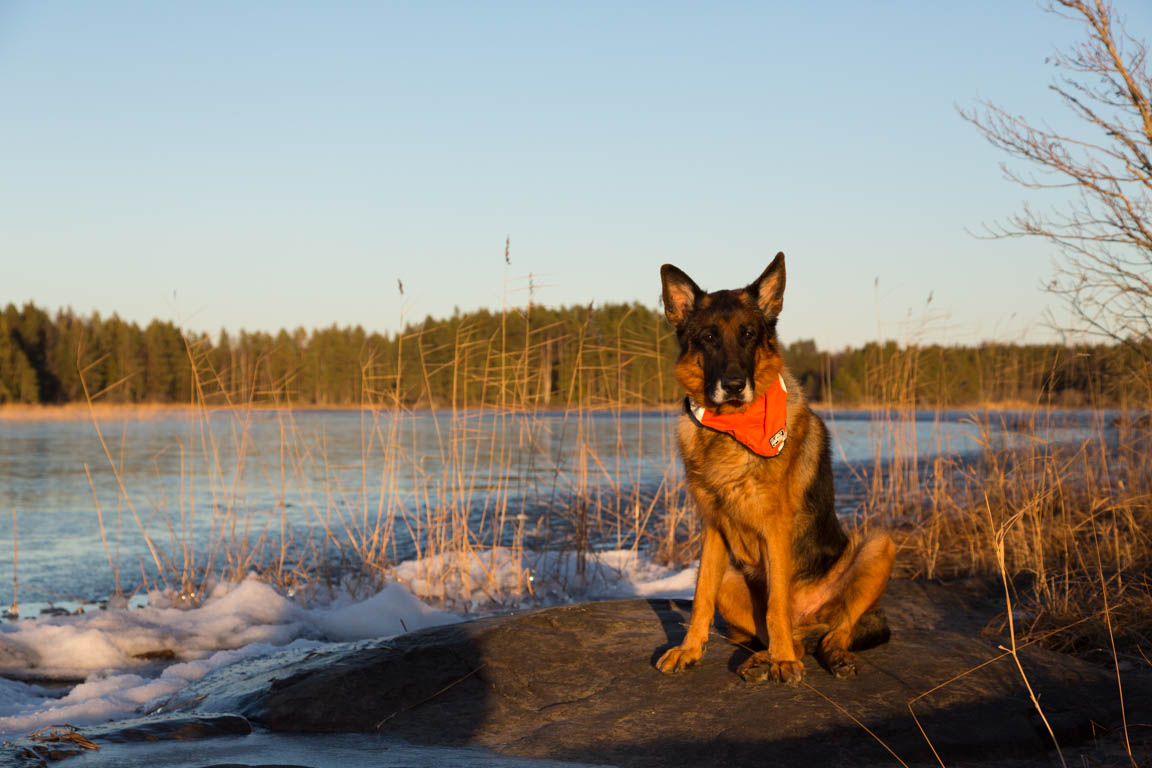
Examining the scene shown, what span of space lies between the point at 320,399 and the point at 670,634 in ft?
178

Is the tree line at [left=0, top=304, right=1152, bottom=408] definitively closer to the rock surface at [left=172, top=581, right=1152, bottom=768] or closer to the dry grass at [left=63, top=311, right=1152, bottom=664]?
the dry grass at [left=63, top=311, right=1152, bottom=664]

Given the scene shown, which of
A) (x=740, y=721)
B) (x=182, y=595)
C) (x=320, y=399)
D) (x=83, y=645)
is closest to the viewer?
(x=740, y=721)

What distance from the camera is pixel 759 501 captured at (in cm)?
419

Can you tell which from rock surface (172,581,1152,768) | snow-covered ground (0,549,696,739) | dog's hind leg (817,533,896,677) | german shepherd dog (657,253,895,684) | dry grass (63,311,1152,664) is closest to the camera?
rock surface (172,581,1152,768)

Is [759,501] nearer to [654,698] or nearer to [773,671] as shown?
[773,671]

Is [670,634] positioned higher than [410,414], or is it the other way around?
[410,414]

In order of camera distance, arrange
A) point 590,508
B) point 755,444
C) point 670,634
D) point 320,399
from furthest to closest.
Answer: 1. point 320,399
2. point 590,508
3. point 670,634
4. point 755,444

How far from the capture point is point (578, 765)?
11.1 feet

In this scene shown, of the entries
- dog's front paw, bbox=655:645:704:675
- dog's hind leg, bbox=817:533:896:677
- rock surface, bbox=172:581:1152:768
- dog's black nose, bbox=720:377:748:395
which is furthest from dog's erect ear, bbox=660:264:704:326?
rock surface, bbox=172:581:1152:768

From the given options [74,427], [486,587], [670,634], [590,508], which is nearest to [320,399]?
[74,427]

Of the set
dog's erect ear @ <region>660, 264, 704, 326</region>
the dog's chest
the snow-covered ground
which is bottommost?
the snow-covered ground

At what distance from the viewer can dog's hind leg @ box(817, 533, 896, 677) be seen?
4332mm

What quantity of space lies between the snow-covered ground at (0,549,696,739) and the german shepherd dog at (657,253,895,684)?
322cm

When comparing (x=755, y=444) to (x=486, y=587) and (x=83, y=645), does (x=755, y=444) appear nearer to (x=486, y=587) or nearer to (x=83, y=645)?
(x=486, y=587)
